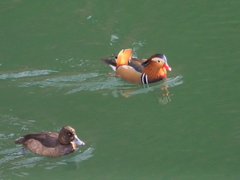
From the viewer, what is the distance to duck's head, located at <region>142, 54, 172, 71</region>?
45.0 feet

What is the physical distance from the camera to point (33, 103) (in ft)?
42.4

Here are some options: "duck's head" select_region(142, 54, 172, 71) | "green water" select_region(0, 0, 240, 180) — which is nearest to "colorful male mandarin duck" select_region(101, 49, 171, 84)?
"duck's head" select_region(142, 54, 172, 71)

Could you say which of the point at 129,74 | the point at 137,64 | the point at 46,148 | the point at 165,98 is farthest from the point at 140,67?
the point at 46,148

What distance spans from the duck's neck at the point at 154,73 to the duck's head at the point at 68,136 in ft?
9.14

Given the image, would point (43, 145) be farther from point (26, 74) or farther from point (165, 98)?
point (26, 74)

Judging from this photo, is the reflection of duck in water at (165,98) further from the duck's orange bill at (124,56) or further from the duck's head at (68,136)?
the duck's head at (68,136)

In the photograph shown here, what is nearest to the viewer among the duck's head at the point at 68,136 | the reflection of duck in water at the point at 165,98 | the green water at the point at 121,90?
the green water at the point at 121,90

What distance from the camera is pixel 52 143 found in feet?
37.9

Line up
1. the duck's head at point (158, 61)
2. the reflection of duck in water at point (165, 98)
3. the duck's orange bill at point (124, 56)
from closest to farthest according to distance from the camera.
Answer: the reflection of duck in water at point (165, 98) → the duck's head at point (158, 61) → the duck's orange bill at point (124, 56)

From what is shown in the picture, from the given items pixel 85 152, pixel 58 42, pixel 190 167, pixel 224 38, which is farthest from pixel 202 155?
pixel 58 42

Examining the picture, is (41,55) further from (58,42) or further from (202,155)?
(202,155)

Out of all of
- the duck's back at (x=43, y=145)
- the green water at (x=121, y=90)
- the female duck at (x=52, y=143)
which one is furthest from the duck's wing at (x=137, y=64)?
the duck's back at (x=43, y=145)

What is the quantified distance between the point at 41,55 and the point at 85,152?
4427 millimetres

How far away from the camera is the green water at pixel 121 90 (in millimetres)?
10758
